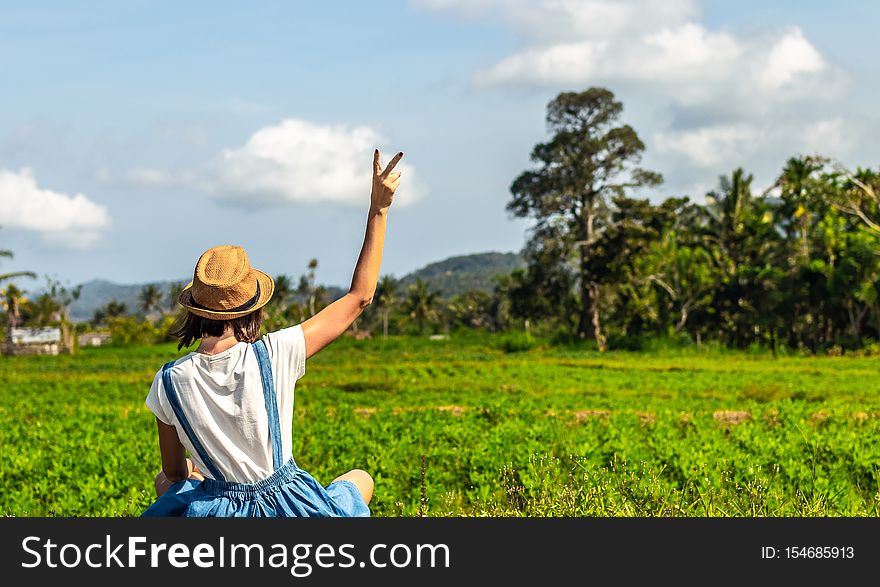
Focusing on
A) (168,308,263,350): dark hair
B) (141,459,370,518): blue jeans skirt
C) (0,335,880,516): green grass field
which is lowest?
(0,335,880,516): green grass field

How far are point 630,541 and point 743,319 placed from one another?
3403cm

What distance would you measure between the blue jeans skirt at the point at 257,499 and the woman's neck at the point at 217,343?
48cm

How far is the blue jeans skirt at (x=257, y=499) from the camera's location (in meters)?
2.91

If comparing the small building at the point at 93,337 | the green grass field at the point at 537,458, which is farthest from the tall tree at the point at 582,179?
the small building at the point at 93,337

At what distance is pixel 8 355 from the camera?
4656 cm

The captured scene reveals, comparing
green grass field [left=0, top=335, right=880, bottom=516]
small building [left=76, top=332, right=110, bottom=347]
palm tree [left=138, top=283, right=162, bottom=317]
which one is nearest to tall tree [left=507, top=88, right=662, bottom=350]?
green grass field [left=0, top=335, right=880, bottom=516]

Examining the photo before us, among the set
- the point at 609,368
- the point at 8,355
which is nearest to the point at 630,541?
the point at 609,368

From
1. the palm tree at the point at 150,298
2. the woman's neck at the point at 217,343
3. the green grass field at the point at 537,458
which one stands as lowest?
the green grass field at the point at 537,458

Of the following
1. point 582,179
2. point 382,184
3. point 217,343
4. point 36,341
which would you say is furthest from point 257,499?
point 36,341

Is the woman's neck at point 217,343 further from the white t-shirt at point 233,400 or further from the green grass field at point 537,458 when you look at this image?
the green grass field at point 537,458

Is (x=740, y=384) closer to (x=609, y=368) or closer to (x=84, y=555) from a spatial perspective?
(x=609, y=368)

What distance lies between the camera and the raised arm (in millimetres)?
2949

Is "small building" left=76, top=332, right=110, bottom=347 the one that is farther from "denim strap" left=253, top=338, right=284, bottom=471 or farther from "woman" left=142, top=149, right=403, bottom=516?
"denim strap" left=253, top=338, right=284, bottom=471

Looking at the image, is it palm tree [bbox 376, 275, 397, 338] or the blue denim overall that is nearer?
the blue denim overall
